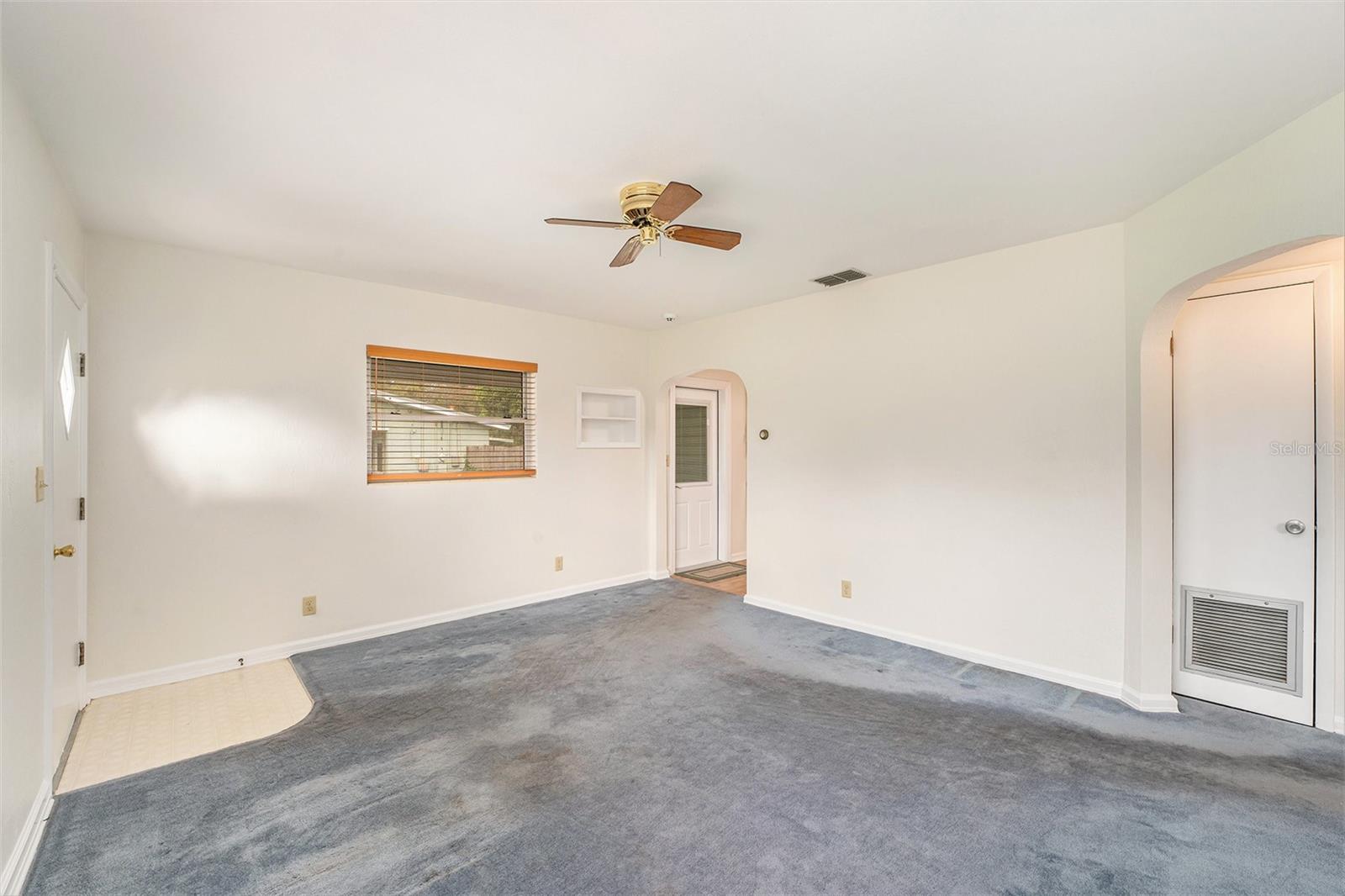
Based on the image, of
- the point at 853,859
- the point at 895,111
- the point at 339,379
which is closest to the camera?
the point at 853,859

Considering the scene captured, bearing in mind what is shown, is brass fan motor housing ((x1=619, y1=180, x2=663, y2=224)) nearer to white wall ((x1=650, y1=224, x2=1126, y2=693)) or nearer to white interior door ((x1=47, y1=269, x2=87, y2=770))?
white wall ((x1=650, y1=224, x2=1126, y2=693))

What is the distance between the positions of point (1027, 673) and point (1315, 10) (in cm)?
314

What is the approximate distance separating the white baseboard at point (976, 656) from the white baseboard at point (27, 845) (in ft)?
13.6

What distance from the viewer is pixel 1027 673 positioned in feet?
11.2

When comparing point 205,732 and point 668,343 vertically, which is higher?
point 668,343

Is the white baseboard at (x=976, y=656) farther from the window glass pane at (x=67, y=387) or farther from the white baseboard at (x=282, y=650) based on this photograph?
the window glass pane at (x=67, y=387)

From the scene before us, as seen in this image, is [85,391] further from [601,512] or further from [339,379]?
[601,512]

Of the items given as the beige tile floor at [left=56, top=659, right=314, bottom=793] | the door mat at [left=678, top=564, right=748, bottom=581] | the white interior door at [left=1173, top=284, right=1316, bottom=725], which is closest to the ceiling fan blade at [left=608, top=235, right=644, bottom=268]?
the beige tile floor at [left=56, top=659, right=314, bottom=793]

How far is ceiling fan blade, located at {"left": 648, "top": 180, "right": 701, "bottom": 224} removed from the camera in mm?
2189

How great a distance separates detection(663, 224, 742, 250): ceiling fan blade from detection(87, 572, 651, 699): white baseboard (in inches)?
133

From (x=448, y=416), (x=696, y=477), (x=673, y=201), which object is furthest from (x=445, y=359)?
(x=696, y=477)

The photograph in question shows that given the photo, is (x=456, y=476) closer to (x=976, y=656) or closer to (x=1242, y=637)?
(x=976, y=656)

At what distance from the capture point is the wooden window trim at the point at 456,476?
4200 millimetres

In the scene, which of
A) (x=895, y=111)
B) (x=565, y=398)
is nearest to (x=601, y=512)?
(x=565, y=398)
